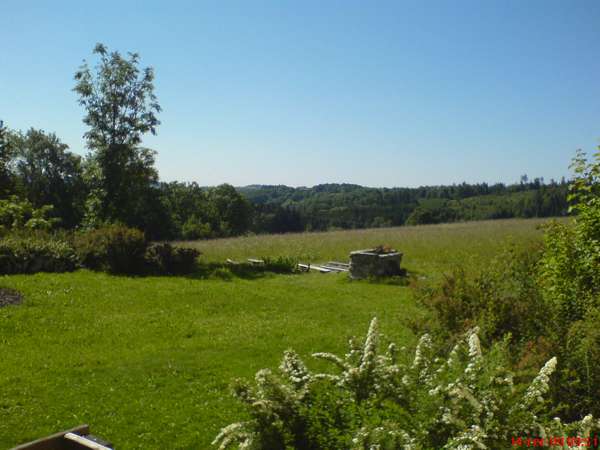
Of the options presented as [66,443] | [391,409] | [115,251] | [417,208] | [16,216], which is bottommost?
[66,443]

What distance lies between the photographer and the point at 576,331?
546 cm

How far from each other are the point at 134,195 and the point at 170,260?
→ 5307 mm

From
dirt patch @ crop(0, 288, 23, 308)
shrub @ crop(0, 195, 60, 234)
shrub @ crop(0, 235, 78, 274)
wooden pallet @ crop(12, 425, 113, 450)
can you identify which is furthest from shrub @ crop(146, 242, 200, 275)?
wooden pallet @ crop(12, 425, 113, 450)

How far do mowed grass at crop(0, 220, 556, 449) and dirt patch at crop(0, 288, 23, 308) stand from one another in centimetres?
25

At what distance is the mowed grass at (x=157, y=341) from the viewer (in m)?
5.68

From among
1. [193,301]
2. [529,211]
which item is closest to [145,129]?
[193,301]

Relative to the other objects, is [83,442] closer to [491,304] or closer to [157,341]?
[491,304]

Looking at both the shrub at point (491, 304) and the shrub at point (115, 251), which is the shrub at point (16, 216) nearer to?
the shrub at point (115, 251)

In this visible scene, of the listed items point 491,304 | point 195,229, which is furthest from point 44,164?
point 491,304

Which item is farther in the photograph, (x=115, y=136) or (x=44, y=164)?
(x=44, y=164)

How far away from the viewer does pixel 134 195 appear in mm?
20812

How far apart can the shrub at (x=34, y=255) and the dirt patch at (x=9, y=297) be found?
373 centimetres

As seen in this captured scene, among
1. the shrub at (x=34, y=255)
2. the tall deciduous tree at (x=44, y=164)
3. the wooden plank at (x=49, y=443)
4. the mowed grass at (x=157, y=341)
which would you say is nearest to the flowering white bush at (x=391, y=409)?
the wooden plank at (x=49, y=443)

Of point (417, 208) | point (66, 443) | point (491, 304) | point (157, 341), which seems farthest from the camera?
point (417, 208)
